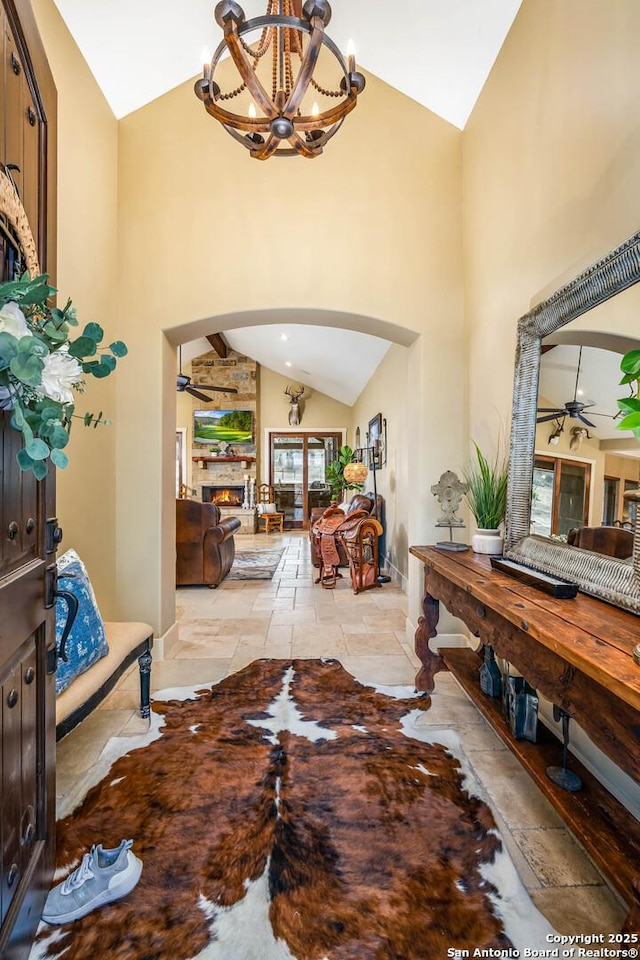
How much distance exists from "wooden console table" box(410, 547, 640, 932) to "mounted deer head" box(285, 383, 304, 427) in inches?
343

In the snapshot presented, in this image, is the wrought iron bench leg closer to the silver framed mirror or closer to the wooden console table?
the wooden console table

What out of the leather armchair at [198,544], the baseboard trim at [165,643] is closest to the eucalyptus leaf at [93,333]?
the baseboard trim at [165,643]

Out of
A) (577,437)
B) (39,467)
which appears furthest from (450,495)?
(39,467)

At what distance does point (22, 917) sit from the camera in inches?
42.1

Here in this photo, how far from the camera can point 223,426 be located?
34.2ft

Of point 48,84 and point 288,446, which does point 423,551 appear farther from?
point 288,446

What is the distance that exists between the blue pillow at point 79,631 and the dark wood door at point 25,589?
514mm

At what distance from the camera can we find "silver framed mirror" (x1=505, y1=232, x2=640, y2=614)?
1.41 metres

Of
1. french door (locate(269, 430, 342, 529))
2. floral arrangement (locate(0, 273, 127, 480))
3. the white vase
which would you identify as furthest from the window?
french door (locate(269, 430, 342, 529))

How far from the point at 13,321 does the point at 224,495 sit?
9.78 metres

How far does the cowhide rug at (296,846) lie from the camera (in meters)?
1.19

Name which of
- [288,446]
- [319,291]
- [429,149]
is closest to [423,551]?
[319,291]

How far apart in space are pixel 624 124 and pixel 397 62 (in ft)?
7.00

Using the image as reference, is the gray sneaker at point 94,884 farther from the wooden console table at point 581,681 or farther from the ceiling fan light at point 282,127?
the ceiling fan light at point 282,127
